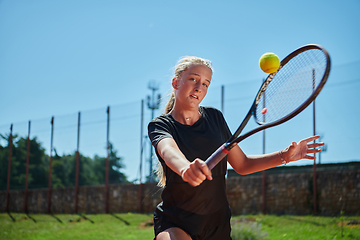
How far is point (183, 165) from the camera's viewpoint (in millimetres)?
2021

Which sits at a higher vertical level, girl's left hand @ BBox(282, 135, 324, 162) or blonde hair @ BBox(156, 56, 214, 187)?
blonde hair @ BBox(156, 56, 214, 187)

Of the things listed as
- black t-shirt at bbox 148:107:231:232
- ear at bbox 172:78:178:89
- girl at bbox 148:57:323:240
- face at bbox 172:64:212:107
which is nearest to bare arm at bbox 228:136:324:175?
girl at bbox 148:57:323:240

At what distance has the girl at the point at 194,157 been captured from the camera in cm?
241

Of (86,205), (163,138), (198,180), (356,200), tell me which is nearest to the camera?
(198,180)

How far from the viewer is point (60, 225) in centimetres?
1565

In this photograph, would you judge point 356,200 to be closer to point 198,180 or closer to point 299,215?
point 299,215

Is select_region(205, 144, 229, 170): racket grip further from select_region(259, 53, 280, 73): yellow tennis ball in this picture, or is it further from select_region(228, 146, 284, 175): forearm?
select_region(259, 53, 280, 73): yellow tennis ball

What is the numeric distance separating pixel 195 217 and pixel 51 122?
66.0 feet

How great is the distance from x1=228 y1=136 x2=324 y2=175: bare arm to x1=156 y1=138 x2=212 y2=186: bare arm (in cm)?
72

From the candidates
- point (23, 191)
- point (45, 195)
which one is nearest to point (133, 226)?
point (45, 195)

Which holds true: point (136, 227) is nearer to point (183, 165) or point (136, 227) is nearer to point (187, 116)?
point (187, 116)

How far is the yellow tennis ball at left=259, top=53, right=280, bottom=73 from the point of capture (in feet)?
9.61

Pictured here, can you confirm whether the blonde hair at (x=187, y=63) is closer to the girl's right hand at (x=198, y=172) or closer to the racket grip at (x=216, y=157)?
the racket grip at (x=216, y=157)

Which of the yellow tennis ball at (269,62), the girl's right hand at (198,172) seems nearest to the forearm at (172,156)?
the girl's right hand at (198,172)
